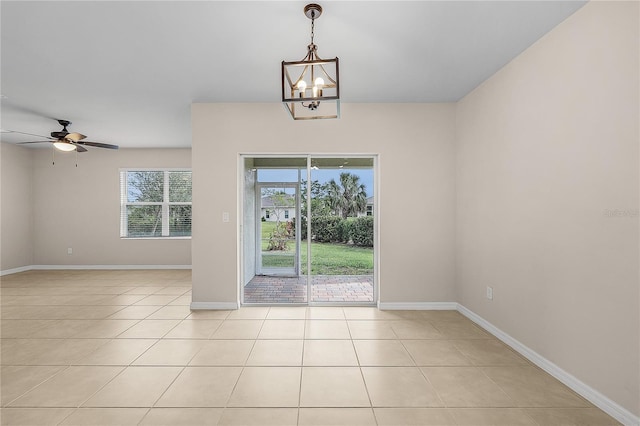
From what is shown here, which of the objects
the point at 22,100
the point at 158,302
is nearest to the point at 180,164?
the point at 22,100

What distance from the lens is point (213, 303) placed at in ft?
13.2

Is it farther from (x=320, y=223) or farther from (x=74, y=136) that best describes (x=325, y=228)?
(x=74, y=136)

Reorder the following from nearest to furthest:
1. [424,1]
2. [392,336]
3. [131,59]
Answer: [424,1] → [131,59] → [392,336]

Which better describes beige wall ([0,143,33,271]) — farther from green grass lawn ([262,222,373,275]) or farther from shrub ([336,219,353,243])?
shrub ([336,219,353,243])

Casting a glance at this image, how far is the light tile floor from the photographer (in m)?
1.96

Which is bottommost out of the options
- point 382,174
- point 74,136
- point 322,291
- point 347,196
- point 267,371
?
point 267,371

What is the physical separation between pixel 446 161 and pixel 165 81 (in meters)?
3.53

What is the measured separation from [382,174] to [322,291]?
1915 millimetres

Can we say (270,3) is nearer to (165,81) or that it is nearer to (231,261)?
(165,81)

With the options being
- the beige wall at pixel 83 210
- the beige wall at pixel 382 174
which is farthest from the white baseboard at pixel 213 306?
the beige wall at pixel 83 210

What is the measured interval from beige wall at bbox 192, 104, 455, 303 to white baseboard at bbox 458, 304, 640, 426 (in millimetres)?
1103

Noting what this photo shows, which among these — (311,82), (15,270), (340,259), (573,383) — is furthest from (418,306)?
(15,270)

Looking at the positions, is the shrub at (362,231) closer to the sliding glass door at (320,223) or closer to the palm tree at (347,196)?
the sliding glass door at (320,223)

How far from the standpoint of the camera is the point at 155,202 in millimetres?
6867
